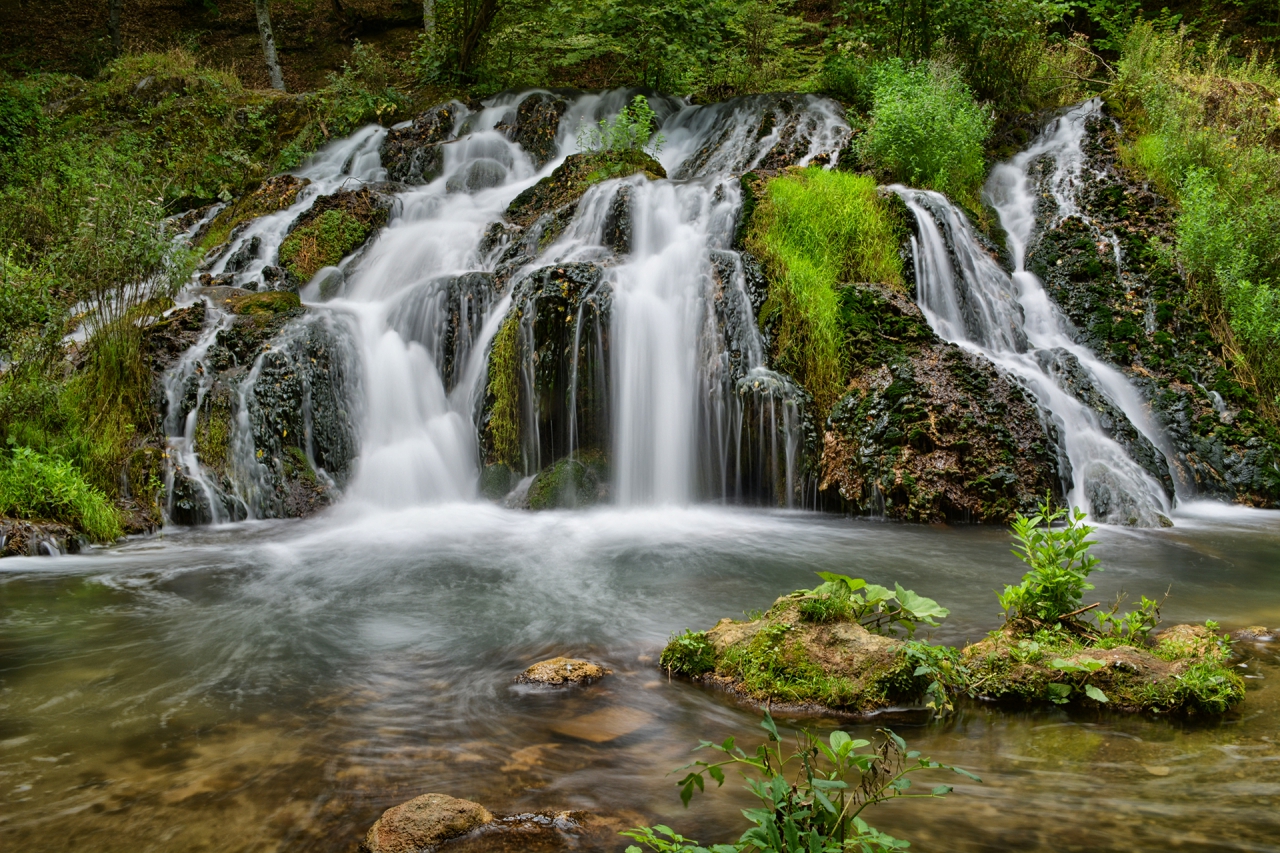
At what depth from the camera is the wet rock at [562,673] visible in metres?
3.83

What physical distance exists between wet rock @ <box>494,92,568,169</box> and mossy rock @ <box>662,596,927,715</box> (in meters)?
12.7

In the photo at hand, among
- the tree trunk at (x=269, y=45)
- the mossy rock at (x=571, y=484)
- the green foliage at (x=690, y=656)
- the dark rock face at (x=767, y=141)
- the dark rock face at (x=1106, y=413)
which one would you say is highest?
the tree trunk at (x=269, y=45)

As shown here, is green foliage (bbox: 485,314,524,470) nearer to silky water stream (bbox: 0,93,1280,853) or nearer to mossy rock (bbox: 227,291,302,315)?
silky water stream (bbox: 0,93,1280,853)

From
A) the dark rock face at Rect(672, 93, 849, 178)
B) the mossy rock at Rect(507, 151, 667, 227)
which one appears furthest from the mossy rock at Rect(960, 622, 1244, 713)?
the dark rock face at Rect(672, 93, 849, 178)

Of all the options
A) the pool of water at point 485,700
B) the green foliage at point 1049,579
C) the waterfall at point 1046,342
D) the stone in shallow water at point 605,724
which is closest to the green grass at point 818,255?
the waterfall at point 1046,342

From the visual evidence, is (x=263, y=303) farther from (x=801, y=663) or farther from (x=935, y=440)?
(x=801, y=663)

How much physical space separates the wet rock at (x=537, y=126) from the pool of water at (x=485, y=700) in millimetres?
10225

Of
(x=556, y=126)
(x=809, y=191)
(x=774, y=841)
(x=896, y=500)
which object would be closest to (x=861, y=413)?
(x=896, y=500)

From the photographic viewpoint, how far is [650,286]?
30.3ft

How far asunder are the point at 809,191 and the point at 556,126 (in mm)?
7388

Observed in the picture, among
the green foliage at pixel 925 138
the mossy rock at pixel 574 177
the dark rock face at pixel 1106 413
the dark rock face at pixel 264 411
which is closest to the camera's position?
the dark rock face at pixel 264 411

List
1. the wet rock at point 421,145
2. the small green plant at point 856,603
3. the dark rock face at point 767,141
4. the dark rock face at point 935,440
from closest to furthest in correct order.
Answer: the small green plant at point 856,603
the dark rock face at point 935,440
the dark rock face at point 767,141
the wet rock at point 421,145

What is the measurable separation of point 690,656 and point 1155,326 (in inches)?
344

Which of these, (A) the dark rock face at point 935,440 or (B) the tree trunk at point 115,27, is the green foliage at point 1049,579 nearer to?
(A) the dark rock face at point 935,440
